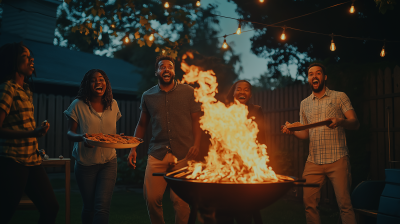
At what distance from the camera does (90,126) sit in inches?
151

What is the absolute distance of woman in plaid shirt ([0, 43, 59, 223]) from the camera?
2842 mm

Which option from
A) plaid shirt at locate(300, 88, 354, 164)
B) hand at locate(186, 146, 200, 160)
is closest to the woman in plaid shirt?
hand at locate(186, 146, 200, 160)

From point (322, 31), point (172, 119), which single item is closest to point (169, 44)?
point (172, 119)

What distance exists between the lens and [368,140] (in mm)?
6207

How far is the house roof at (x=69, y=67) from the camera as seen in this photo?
45.1ft

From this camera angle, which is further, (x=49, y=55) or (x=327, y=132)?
(x=49, y=55)

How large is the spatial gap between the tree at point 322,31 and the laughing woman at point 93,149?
229 inches

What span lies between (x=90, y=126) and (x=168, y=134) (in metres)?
0.95

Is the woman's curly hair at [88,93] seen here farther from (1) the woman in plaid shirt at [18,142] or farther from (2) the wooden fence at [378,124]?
(2) the wooden fence at [378,124]

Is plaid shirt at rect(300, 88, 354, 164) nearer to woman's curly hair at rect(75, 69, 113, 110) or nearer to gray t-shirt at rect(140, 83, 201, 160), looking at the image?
gray t-shirt at rect(140, 83, 201, 160)

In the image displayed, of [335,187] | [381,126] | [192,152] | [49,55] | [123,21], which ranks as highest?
[123,21]

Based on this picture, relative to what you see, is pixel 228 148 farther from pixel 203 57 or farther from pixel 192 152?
pixel 203 57

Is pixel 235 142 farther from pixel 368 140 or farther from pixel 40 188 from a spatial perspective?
pixel 368 140

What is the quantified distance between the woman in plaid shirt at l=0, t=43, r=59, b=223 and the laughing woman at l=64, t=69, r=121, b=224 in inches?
21.6
